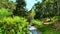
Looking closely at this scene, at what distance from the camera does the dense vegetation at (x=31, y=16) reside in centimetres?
1288

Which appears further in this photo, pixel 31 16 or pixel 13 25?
pixel 31 16

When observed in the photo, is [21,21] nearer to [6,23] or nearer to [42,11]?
[6,23]

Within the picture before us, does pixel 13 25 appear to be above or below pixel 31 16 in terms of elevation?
above

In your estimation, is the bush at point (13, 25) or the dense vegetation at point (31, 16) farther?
the dense vegetation at point (31, 16)

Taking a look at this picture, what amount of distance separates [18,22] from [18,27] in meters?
0.37

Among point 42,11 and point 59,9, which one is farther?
point 42,11

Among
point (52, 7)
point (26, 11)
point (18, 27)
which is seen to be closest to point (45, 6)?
point (52, 7)

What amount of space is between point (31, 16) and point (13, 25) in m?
23.3

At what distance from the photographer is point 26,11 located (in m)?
40.7

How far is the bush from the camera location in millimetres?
12562

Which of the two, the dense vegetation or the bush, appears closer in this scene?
the bush

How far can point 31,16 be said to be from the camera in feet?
120

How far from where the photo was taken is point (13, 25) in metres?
13.2

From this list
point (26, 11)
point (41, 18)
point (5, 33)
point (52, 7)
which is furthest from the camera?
point (41, 18)
